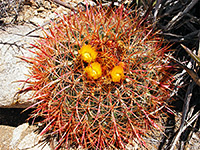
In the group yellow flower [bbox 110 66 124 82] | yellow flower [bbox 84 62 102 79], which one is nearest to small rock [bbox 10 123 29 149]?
yellow flower [bbox 84 62 102 79]

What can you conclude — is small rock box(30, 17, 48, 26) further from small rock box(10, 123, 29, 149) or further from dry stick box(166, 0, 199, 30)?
dry stick box(166, 0, 199, 30)

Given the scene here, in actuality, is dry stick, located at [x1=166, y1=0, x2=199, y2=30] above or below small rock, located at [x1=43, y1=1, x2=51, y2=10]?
below

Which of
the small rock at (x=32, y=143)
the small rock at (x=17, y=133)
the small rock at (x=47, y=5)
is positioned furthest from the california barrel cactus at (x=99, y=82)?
the small rock at (x=47, y=5)

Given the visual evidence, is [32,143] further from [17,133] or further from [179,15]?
[179,15]

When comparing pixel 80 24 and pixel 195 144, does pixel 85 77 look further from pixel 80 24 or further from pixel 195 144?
pixel 195 144

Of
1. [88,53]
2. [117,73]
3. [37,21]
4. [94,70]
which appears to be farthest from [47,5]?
[117,73]

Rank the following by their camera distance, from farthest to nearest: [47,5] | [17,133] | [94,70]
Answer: [47,5] < [17,133] < [94,70]
